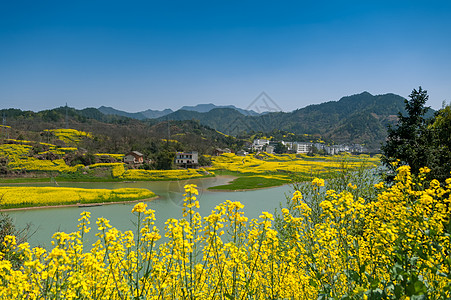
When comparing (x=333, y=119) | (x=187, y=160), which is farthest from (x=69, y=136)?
(x=333, y=119)

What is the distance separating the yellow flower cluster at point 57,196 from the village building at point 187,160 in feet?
62.5

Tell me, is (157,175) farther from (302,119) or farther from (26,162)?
(302,119)

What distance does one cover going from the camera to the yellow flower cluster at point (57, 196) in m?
18.6

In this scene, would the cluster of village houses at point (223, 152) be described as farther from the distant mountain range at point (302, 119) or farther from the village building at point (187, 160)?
the distant mountain range at point (302, 119)

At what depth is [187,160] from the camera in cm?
4381

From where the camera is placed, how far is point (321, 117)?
163m

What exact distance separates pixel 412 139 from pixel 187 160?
36.5 m

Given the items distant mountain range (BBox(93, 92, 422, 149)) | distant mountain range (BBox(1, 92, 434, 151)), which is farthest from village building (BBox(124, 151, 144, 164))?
distant mountain range (BBox(93, 92, 422, 149))

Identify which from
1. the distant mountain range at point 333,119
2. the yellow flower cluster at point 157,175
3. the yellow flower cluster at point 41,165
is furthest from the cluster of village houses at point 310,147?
the yellow flower cluster at point 41,165

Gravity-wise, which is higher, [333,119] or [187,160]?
[333,119]

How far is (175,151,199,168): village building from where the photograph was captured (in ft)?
142

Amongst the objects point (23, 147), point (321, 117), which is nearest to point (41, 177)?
point (23, 147)

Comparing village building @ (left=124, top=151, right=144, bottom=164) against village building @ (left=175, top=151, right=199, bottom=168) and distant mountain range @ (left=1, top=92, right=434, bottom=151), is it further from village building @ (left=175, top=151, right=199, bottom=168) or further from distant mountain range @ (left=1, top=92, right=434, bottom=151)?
distant mountain range @ (left=1, top=92, right=434, bottom=151)

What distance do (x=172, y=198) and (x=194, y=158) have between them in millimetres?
20911
